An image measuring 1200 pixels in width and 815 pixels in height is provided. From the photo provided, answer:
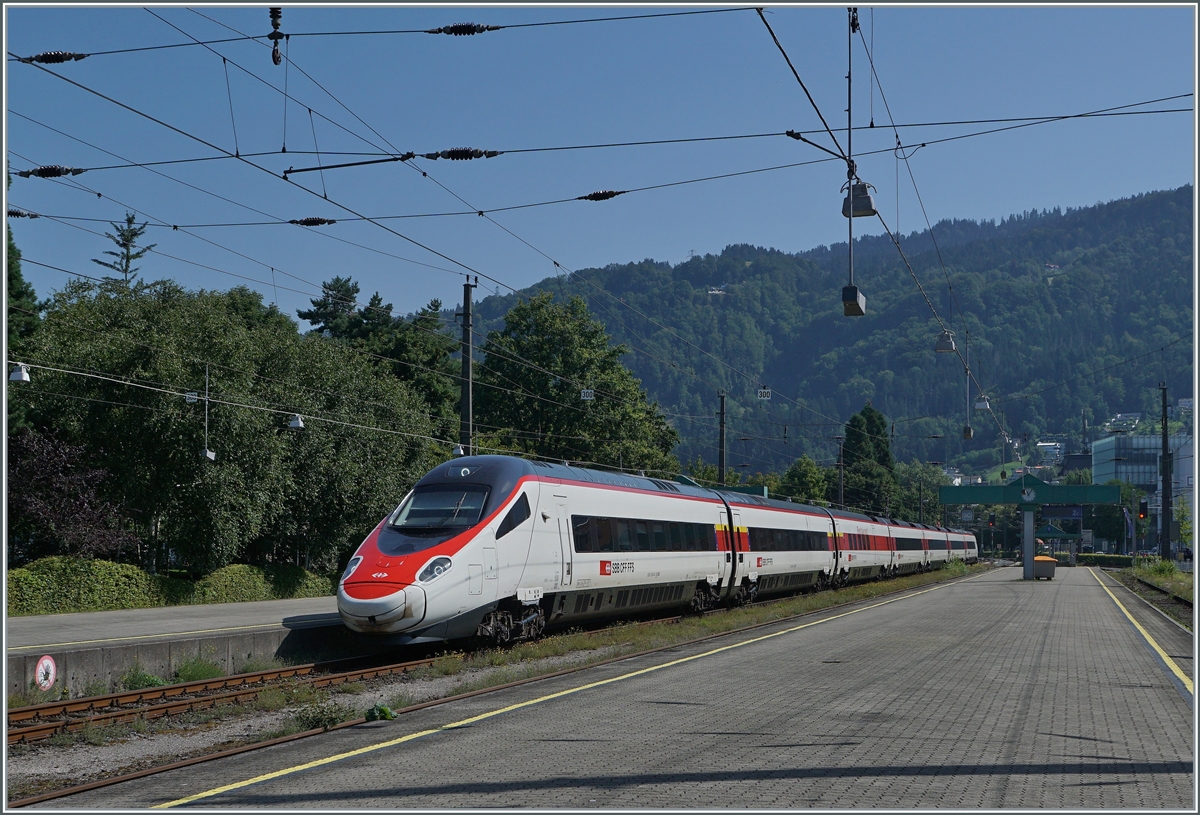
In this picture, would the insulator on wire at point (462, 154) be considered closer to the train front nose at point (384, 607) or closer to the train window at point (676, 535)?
the train front nose at point (384, 607)

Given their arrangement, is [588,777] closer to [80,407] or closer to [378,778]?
[378,778]

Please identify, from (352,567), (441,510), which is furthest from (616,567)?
(352,567)

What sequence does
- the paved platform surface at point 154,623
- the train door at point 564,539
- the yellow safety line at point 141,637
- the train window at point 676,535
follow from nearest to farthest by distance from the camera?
the yellow safety line at point 141,637 → the train door at point 564,539 → the paved platform surface at point 154,623 → the train window at point 676,535

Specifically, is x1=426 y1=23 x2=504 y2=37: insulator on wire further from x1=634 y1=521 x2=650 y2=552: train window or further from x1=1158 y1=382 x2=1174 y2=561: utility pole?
x1=1158 y1=382 x2=1174 y2=561: utility pole

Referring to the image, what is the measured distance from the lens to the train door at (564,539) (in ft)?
70.1

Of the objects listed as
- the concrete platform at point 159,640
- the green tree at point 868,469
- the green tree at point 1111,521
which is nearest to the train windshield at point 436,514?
the concrete platform at point 159,640

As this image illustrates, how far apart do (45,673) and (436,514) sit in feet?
22.0

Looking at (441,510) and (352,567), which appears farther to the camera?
(441,510)

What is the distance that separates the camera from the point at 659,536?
26.2 m

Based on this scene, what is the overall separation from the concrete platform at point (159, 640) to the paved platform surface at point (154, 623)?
19 millimetres

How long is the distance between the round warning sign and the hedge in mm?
16363

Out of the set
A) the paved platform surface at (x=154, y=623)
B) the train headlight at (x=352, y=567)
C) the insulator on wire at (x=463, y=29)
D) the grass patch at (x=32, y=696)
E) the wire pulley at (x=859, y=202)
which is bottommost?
the paved platform surface at (x=154, y=623)

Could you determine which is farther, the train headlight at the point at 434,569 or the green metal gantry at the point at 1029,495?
the green metal gantry at the point at 1029,495

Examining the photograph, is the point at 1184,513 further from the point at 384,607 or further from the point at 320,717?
the point at 320,717
